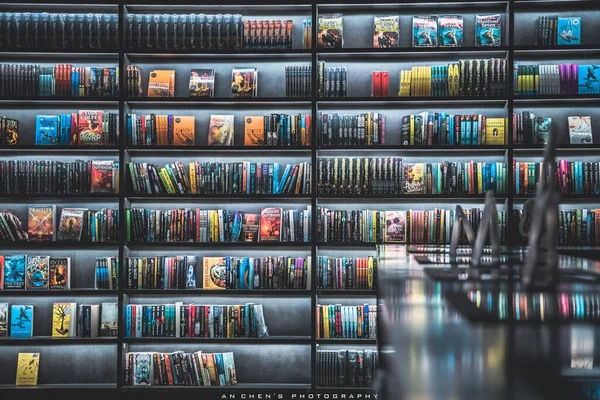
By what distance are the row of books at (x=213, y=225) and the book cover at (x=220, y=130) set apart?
457 millimetres

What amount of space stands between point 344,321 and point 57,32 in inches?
101

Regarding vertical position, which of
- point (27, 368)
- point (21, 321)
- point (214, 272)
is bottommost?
point (27, 368)

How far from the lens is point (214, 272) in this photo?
4.02m

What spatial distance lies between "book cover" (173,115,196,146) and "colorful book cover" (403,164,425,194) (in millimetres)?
1376

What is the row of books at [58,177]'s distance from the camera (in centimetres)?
397

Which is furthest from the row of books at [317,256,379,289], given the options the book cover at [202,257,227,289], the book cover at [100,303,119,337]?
the book cover at [100,303,119,337]

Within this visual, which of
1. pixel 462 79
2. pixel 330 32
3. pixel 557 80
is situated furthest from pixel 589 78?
pixel 330 32

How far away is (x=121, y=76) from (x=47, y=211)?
38.8 inches

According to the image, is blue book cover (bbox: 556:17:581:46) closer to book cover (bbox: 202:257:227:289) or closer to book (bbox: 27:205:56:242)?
book cover (bbox: 202:257:227:289)

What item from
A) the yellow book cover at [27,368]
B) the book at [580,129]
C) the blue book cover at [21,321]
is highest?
the book at [580,129]

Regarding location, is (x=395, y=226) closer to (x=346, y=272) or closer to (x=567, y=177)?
(x=346, y=272)

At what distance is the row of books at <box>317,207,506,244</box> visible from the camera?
395 centimetres

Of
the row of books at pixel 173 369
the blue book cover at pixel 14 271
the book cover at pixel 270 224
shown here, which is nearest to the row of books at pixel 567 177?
the book cover at pixel 270 224

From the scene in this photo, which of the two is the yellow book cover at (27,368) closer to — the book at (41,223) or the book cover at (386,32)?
the book at (41,223)
